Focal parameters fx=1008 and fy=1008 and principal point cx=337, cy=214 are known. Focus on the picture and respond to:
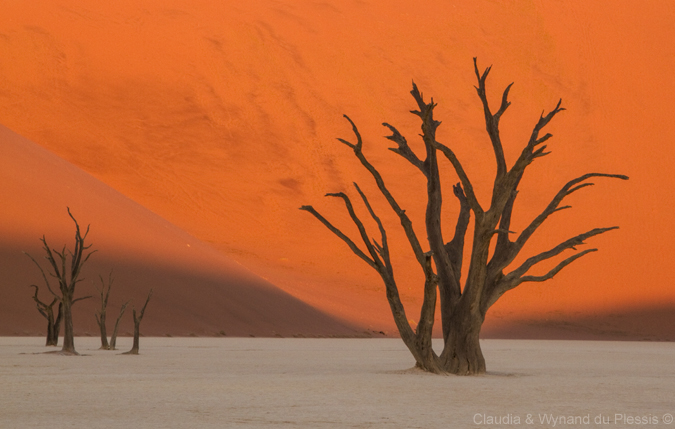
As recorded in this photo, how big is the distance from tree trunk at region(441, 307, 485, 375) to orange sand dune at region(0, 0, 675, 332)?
39.6 m

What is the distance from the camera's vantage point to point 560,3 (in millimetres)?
88062

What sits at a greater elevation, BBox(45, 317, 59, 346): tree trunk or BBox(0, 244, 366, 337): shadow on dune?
BBox(0, 244, 366, 337): shadow on dune

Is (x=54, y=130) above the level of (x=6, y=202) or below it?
above

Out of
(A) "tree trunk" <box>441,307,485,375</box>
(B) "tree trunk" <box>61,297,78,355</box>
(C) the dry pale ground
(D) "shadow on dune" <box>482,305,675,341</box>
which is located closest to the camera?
(C) the dry pale ground

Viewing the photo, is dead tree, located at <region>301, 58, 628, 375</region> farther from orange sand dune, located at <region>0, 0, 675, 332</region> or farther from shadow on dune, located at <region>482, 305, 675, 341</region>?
shadow on dune, located at <region>482, 305, 675, 341</region>

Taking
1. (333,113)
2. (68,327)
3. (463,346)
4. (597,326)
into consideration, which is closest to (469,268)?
(463,346)

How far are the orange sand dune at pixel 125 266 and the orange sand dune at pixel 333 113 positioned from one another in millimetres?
5521

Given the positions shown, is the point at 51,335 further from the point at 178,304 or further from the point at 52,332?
the point at 178,304

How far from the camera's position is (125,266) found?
153ft

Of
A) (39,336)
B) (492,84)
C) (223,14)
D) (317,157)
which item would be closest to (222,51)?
(223,14)

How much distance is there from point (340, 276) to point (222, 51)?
2266cm

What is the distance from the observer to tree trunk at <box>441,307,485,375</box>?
568 inches

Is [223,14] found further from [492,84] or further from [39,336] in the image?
[39,336]

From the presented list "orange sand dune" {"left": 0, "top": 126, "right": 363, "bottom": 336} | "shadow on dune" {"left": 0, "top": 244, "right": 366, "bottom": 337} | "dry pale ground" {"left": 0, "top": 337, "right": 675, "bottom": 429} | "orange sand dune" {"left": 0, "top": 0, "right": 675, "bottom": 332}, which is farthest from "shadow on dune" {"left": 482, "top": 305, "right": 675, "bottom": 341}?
"dry pale ground" {"left": 0, "top": 337, "right": 675, "bottom": 429}
